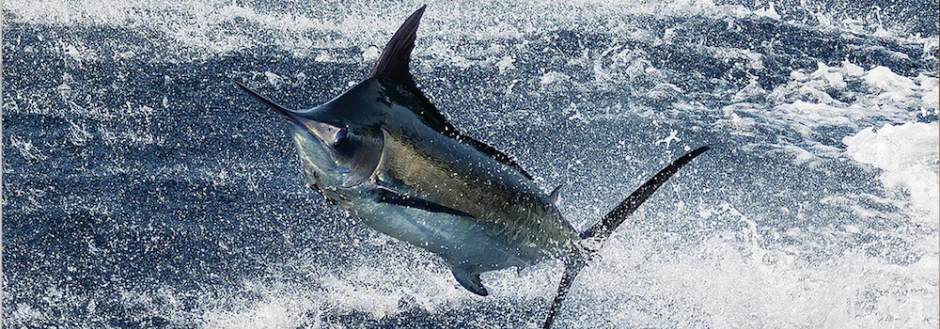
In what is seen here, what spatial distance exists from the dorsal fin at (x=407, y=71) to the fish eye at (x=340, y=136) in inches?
10.5

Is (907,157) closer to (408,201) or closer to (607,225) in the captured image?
(607,225)

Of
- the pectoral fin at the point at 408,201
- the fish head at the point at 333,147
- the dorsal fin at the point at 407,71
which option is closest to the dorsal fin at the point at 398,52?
the dorsal fin at the point at 407,71

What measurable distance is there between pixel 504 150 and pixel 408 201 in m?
2.52

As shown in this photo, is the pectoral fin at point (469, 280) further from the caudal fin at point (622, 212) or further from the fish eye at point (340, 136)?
the fish eye at point (340, 136)

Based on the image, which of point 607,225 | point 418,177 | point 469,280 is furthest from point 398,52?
point 607,225

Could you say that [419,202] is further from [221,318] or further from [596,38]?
[596,38]

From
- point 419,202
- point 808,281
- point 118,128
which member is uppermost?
point 419,202

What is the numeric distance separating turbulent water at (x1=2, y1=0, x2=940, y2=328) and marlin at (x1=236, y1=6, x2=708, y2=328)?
95 centimetres

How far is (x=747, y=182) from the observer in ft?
14.3

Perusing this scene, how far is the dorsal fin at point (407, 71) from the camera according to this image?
6.81ft

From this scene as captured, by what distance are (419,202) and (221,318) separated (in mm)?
1777

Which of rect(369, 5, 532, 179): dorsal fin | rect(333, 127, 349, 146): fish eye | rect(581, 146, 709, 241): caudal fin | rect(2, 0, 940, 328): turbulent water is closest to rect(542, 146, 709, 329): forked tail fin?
rect(581, 146, 709, 241): caudal fin

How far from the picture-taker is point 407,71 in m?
2.12

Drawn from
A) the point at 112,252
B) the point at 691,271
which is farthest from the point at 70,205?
the point at 691,271
